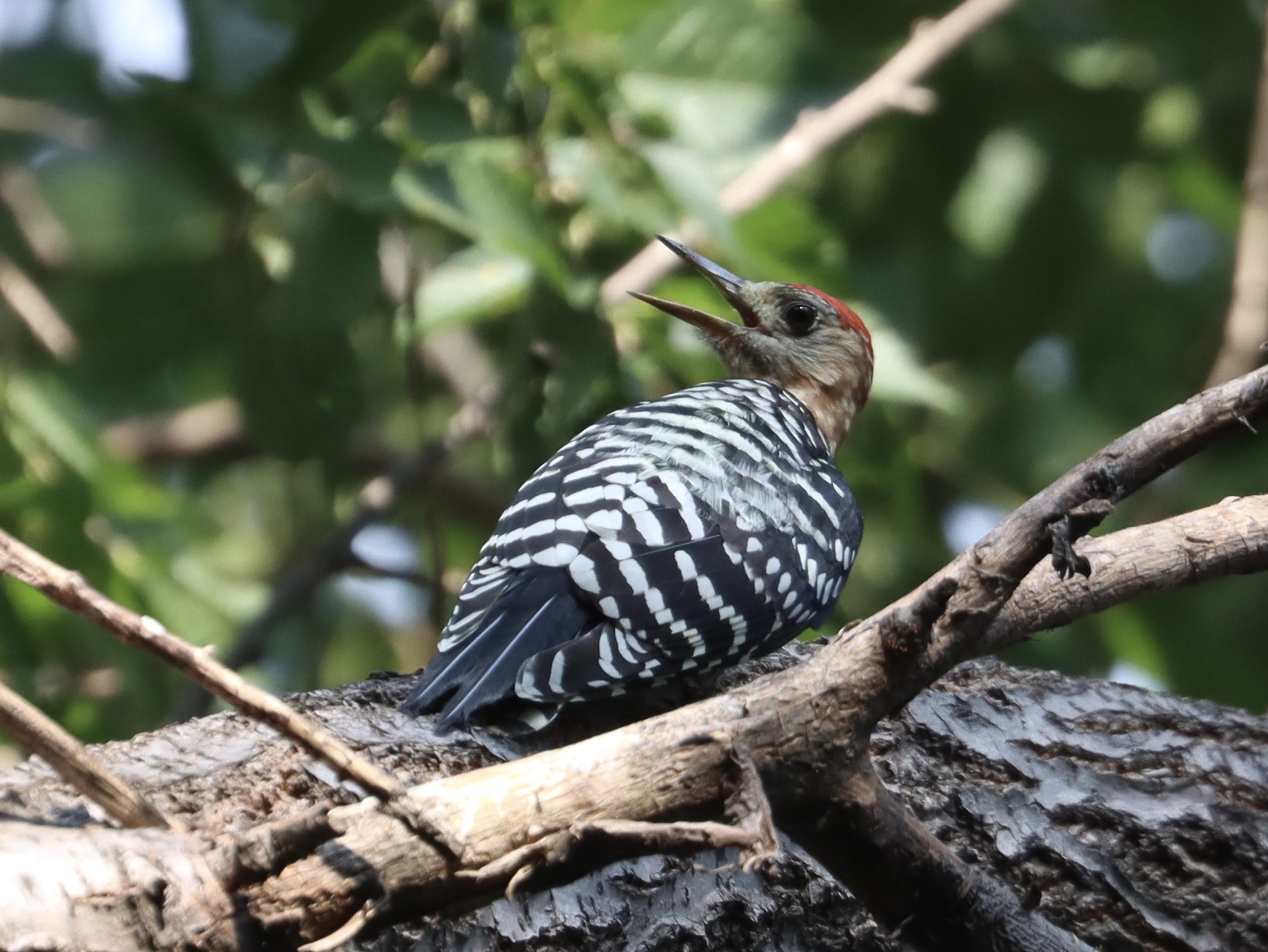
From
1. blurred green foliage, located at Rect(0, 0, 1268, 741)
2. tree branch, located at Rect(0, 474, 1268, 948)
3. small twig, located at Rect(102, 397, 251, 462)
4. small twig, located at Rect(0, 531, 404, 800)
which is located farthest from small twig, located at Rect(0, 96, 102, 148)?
small twig, located at Rect(0, 531, 404, 800)

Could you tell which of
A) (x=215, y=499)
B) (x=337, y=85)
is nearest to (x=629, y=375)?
(x=337, y=85)

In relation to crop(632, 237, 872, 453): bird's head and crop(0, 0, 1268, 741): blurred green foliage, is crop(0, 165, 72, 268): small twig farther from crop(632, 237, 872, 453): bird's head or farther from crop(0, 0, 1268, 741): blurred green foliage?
crop(632, 237, 872, 453): bird's head

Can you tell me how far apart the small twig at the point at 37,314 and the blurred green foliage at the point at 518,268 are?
56 millimetres

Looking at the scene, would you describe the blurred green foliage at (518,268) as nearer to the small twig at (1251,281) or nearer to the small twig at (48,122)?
the small twig at (48,122)

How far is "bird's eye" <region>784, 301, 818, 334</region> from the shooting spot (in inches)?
155

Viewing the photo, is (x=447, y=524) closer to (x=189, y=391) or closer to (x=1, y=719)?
(x=189, y=391)

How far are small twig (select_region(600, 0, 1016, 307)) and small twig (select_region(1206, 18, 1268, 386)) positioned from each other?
3.13 feet

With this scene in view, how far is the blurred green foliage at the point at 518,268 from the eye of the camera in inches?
117

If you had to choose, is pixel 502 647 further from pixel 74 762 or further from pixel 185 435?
pixel 185 435

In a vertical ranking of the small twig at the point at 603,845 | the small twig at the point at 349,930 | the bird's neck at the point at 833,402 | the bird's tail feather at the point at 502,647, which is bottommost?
the small twig at the point at 349,930

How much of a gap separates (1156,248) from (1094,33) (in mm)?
823

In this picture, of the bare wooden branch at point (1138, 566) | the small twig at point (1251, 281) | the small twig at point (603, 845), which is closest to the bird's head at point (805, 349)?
the small twig at point (1251, 281)

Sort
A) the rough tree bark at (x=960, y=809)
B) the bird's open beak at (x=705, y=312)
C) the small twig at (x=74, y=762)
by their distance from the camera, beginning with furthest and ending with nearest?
the bird's open beak at (x=705, y=312) < the rough tree bark at (x=960, y=809) < the small twig at (x=74, y=762)

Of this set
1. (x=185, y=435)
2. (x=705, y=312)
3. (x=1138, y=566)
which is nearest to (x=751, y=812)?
(x=1138, y=566)
